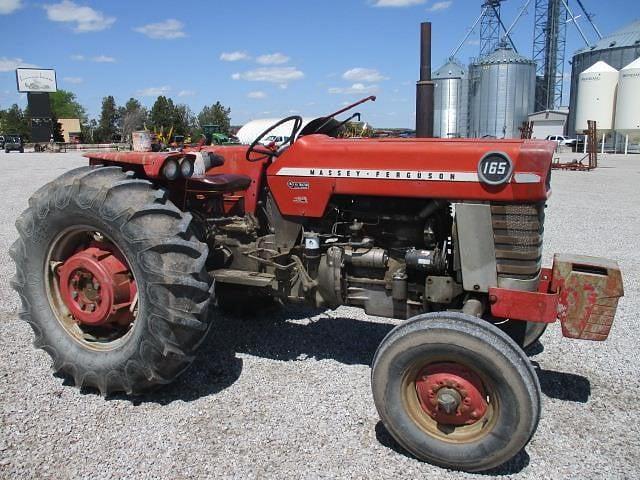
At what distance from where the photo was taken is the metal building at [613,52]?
3978 cm

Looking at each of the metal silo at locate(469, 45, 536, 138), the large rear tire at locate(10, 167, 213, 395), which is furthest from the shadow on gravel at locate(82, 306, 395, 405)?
the metal silo at locate(469, 45, 536, 138)

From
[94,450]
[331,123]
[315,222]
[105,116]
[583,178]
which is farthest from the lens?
[105,116]

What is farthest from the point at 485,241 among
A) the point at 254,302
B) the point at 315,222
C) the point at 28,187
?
the point at 28,187

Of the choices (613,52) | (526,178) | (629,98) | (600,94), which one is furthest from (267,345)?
(613,52)

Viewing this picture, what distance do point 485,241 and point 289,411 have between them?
1.50m

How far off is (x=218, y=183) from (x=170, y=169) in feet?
1.15

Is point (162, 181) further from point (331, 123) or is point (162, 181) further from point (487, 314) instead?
point (487, 314)

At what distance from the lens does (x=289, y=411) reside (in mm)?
3215

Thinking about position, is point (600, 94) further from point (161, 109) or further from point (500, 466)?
point (500, 466)

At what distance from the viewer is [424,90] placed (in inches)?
154

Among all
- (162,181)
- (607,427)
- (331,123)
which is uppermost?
(331,123)

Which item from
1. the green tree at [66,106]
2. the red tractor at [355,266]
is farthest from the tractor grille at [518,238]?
the green tree at [66,106]

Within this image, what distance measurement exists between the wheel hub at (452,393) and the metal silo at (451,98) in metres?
40.7

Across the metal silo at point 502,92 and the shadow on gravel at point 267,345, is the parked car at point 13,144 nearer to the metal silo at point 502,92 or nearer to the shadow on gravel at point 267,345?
the metal silo at point 502,92
